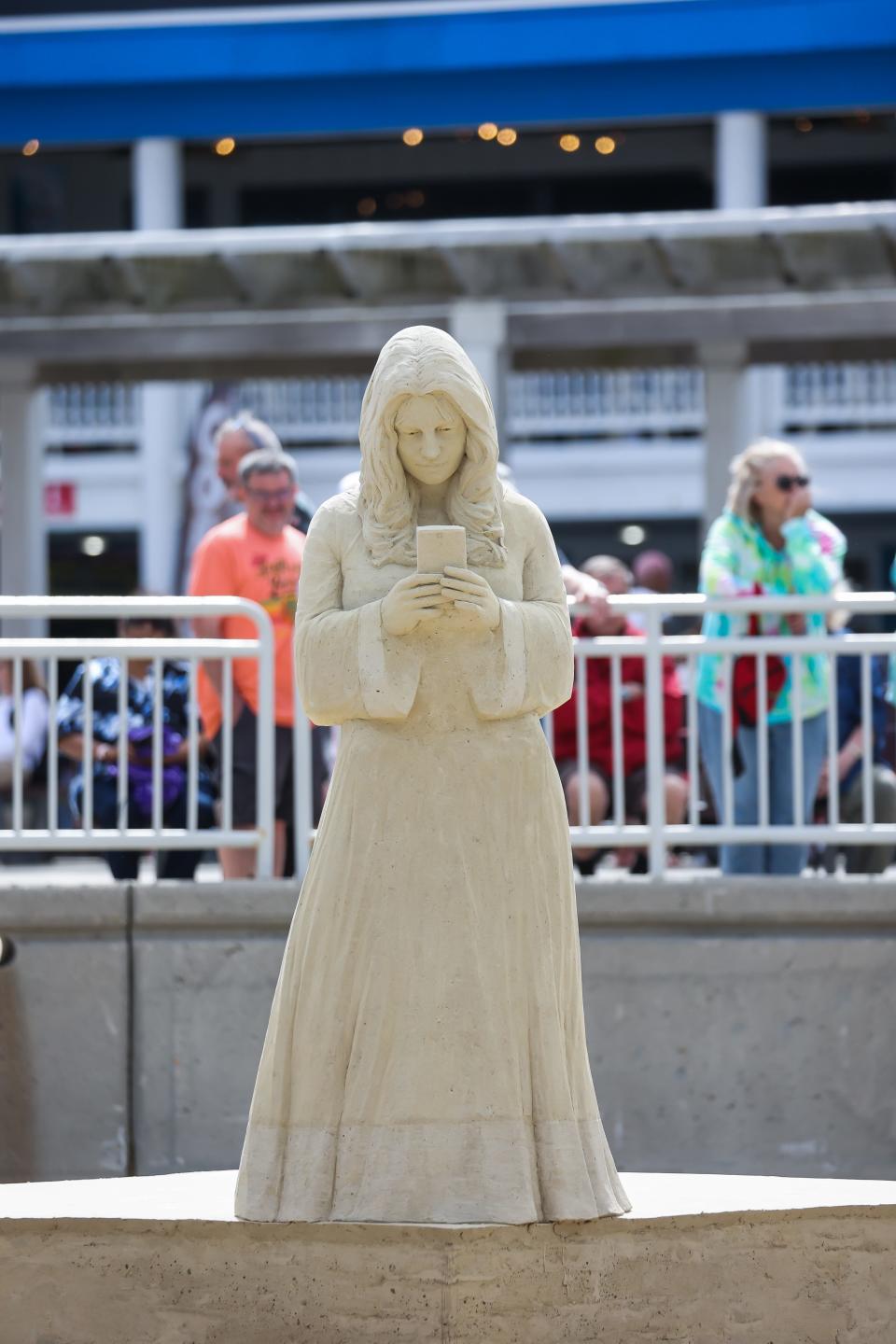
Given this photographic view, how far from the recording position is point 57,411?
25.1 meters

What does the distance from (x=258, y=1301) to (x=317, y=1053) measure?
0.55 m

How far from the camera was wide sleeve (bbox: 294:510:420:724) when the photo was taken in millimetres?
4824

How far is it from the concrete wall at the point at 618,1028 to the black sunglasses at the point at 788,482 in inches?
59.4

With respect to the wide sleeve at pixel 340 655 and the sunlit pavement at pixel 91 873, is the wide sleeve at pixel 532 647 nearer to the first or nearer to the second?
the wide sleeve at pixel 340 655

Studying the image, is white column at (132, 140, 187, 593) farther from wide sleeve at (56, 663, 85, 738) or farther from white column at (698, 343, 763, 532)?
wide sleeve at (56, 663, 85, 738)

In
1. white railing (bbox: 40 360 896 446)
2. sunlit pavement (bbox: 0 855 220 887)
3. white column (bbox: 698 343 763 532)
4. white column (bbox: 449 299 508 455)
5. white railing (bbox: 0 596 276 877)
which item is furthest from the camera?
white railing (bbox: 40 360 896 446)

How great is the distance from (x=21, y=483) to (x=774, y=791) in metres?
7.11

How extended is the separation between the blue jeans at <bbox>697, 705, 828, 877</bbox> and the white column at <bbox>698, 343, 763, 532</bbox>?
4620 millimetres

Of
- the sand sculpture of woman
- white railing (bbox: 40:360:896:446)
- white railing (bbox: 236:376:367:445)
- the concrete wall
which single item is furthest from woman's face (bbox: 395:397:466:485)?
white railing (bbox: 236:376:367:445)

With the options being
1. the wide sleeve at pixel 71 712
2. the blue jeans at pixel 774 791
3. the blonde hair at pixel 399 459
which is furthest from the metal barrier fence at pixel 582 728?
the blonde hair at pixel 399 459

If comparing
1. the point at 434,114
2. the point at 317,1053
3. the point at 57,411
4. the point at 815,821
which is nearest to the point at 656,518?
the point at 57,411

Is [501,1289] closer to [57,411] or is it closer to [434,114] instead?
[434,114]

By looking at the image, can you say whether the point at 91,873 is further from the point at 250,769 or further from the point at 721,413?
the point at 721,413

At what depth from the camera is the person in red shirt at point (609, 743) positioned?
820cm
